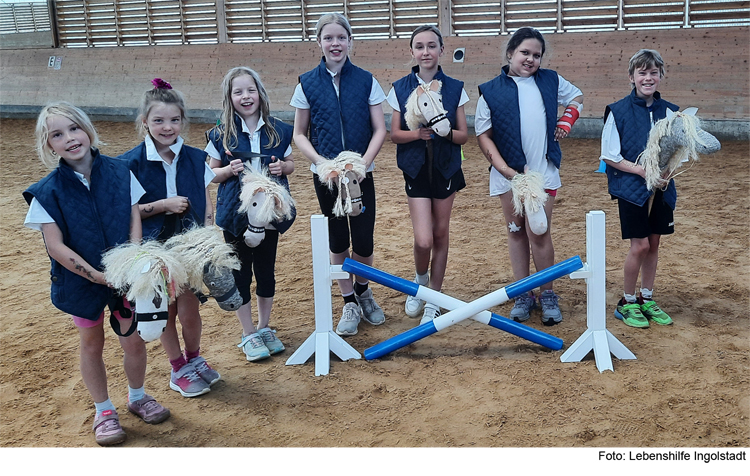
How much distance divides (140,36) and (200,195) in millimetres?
11834

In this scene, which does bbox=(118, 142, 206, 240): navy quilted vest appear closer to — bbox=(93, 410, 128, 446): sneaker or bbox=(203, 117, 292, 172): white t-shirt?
bbox=(203, 117, 292, 172): white t-shirt

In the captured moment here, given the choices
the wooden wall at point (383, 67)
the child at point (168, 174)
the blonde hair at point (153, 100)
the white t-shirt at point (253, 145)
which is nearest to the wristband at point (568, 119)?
the white t-shirt at point (253, 145)

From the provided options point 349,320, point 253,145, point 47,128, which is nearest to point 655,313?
point 349,320

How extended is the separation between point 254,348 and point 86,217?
1190mm

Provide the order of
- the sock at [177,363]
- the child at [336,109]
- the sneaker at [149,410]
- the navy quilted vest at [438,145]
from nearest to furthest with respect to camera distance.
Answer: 1. the sneaker at [149,410]
2. the sock at [177,363]
3. the child at [336,109]
4. the navy quilted vest at [438,145]

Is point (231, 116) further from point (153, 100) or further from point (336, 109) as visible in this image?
point (336, 109)

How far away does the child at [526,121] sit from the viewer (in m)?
3.50

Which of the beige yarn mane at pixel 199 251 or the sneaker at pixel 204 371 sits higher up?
the beige yarn mane at pixel 199 251

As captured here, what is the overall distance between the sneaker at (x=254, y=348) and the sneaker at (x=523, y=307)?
4.61 ft

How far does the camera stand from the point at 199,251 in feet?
8.96

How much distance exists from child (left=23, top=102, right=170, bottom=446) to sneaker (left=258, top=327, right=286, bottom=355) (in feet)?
2.72

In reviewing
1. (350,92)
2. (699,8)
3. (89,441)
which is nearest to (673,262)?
(350,92)

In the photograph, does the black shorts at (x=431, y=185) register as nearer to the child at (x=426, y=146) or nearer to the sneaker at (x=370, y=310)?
the child at (x=426, y=146)

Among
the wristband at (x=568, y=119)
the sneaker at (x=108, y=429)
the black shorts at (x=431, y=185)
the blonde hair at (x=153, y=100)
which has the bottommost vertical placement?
the sneaker at (x=108, y=429)
